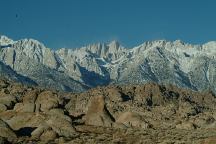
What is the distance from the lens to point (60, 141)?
175 feet

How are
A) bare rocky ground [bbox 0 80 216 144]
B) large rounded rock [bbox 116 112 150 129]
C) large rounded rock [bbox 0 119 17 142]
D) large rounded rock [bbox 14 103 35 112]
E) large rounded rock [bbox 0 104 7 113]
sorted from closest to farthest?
large rounded rock [bbox 0 119 17 142] → bare rocky ground [bbox 0 80 216 144] → large rounded rock [bbox 116 112 150 129] → large rounded rock [bbox 0 104 7 113] → large rounded rock [bbox 14 103 35 112]

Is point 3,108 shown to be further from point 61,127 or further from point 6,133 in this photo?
point 6,133

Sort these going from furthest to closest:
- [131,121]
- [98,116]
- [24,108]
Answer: [24,108], [131,121], [98,116]

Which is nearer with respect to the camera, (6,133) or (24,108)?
(6,133)

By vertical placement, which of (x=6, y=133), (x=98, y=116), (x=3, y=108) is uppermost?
(x=3, y=108)

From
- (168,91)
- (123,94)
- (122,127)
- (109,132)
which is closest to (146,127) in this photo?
(122,127)

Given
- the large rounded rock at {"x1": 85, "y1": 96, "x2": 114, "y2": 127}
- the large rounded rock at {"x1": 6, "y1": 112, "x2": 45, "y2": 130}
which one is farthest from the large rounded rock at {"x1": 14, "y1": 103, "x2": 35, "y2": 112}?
the large rounded rock at {"x1": 85, "y1": 96, "x2": 114, "y2": 127}

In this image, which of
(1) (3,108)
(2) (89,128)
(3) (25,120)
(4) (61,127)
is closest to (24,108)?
(1) (3,108)

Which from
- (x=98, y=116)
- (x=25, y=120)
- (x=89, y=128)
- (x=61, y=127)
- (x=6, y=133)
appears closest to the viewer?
(x=6, y=133)

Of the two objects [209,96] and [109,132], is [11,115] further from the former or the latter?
[209,96]

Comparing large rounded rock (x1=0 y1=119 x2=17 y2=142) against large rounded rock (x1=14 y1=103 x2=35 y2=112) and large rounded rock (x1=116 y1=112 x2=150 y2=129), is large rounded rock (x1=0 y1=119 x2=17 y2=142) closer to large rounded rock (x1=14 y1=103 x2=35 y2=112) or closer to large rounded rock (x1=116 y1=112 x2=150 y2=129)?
large rounded rock (x1=14 y1=103 x2=35 y2=112)

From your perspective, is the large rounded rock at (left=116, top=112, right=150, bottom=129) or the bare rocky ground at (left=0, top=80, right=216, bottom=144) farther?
the large rounded rock at (left=116, top=112, right=150, bottom=129)

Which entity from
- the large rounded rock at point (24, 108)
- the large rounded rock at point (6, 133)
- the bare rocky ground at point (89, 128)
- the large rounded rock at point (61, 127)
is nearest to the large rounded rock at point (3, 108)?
the bare rocky ground at point (89, 128)

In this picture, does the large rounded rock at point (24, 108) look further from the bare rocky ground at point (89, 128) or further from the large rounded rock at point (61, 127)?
the large rounded rock at point (61, 127)
